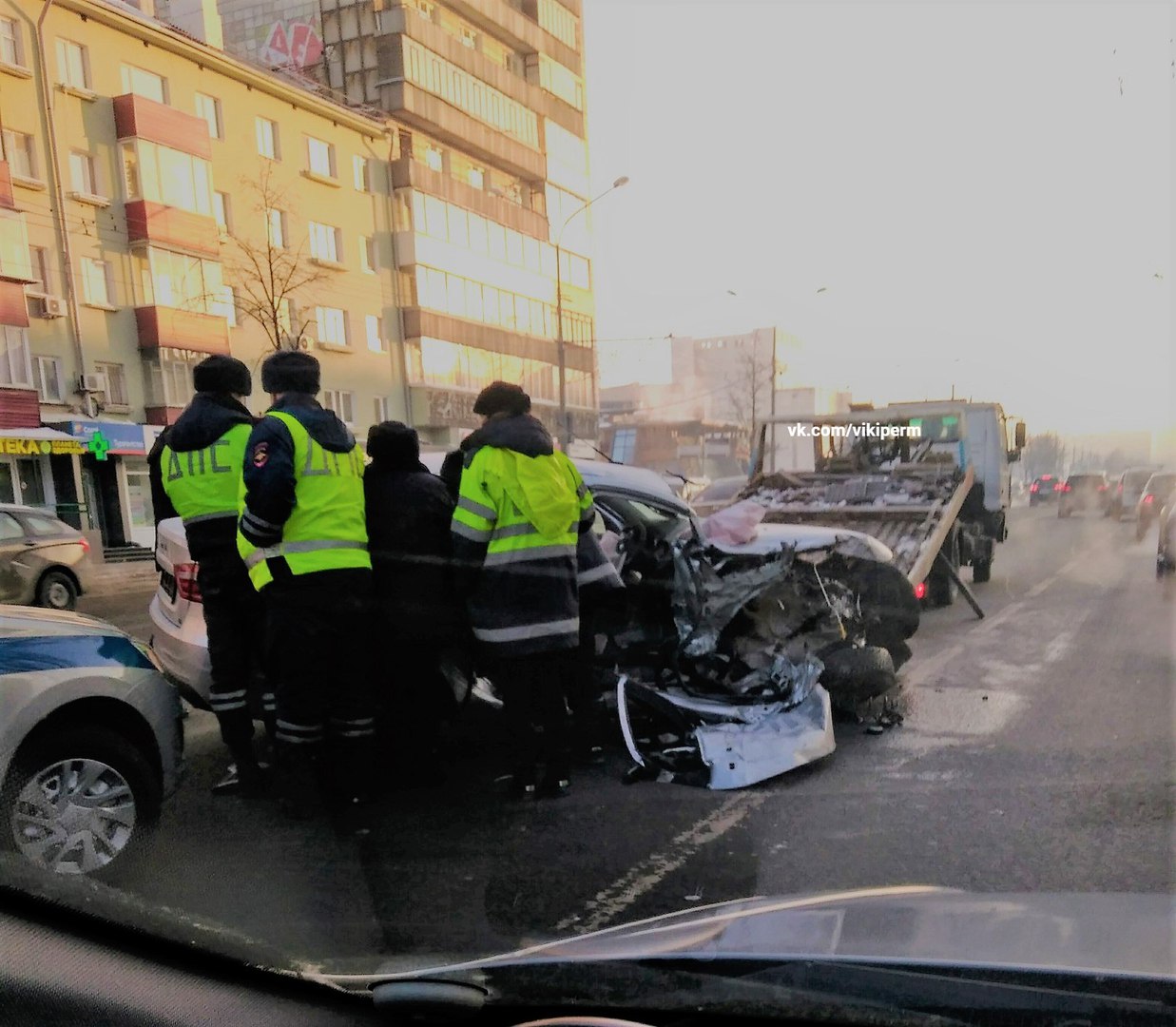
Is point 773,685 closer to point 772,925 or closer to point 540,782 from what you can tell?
point 540,782

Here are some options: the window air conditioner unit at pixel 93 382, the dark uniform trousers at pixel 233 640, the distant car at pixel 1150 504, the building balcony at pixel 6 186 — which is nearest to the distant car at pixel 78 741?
the dark uniform trousers at pixel 233 640

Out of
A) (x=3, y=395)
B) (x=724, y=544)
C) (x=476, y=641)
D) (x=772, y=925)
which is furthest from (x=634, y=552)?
(x=3, y=395)

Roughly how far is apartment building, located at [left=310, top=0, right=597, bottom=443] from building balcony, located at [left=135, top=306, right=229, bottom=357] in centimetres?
579

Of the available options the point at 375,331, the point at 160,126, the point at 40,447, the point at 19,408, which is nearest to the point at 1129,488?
the point at 375,331

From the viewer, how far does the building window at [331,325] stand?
24938 millimetres

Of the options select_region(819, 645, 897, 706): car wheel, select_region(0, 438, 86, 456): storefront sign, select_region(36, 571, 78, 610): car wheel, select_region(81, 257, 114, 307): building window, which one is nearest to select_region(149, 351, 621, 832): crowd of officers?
select_region(819, 645, 897, 706): car wheel

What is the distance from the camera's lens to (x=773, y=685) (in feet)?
16.1

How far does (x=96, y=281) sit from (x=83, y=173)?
2471 mm

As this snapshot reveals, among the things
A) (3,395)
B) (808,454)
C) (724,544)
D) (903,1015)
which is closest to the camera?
(903,1015)

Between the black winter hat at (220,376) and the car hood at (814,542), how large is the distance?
319 centimetres

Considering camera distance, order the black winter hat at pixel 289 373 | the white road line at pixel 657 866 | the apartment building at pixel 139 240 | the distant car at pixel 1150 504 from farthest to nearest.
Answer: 1. the apartment building at pixel 139 240
2. the distant car at pixel 1150 504
3. the black winter hat at pixel 289 373
4. the white road line at pixel 657 866

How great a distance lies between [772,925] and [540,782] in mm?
2575

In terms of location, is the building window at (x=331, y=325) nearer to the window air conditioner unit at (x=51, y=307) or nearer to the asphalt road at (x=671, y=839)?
the window air conditioner unit at (x=51, y=307)

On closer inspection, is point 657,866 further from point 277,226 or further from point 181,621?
point 277,226
